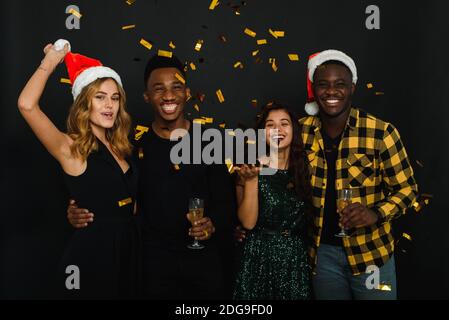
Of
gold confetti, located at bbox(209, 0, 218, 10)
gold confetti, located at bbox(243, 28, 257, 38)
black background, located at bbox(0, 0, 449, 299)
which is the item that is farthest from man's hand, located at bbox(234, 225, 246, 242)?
gold confetti, located at bbox(209, 0, 218, 10)

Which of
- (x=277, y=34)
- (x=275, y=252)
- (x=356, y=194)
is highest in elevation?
(x=277, y=34)

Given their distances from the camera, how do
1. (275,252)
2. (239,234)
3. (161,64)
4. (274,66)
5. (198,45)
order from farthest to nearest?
(274,66), (198,45), (161,64), (239,234), (275,252)

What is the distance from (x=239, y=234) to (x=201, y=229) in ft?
1.09

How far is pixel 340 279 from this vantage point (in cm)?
326

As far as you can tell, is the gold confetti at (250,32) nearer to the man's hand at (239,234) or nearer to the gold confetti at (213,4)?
the gold confetti at (213,4)

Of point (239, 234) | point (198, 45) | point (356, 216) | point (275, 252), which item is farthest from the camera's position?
point (198, 45)

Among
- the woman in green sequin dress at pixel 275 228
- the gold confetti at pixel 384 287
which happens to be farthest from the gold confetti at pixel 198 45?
the gold confetti at pixel 384 287

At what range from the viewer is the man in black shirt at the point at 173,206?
3178 millimetres

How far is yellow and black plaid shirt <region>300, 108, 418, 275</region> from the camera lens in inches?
127

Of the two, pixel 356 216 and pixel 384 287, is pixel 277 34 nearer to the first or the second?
pixel 356 216

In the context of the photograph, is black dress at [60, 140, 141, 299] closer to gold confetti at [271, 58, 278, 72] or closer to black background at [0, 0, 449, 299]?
black background at [0, 0, 449, 299]

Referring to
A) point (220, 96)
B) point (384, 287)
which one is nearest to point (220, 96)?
point (220, 96)

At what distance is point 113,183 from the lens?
3092mm

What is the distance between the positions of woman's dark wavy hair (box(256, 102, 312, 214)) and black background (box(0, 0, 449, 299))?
1098 millimetres
